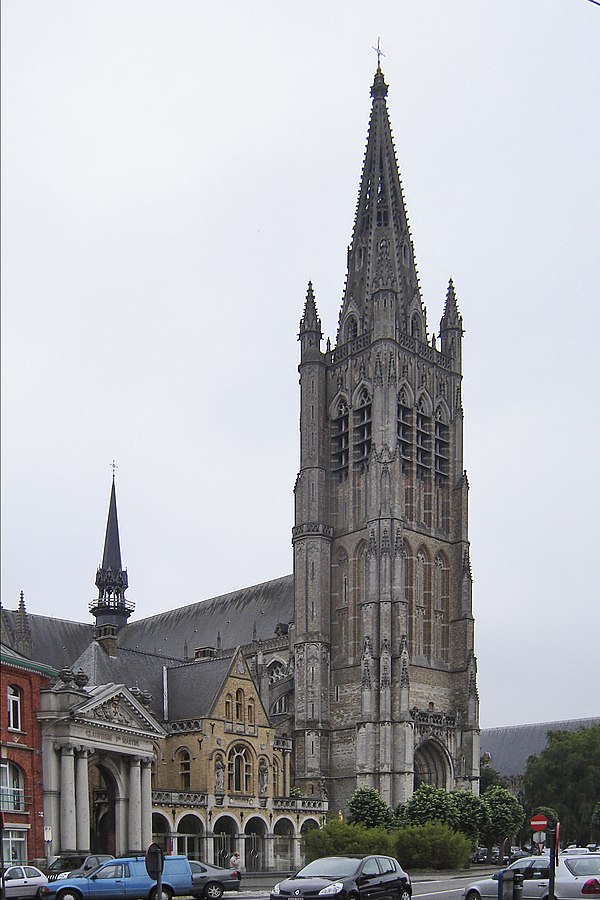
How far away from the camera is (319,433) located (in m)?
90.1

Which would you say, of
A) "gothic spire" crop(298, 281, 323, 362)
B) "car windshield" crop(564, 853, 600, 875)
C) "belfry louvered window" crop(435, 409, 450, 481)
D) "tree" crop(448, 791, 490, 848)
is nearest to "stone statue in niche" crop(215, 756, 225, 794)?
"tree" crop(448, 791, 490, 848)

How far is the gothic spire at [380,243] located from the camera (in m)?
92.1

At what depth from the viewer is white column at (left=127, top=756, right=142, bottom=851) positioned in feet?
163

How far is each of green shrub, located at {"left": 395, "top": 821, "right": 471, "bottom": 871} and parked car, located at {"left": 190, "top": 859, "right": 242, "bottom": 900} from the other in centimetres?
1698

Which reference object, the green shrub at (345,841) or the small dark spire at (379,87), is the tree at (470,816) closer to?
the green shrub at (345,841)

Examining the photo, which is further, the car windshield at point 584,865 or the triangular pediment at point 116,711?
the triangular pediment at point 116,711

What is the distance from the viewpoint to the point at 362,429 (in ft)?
291

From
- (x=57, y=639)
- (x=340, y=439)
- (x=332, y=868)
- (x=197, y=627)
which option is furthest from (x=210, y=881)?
(x=197, y=627)

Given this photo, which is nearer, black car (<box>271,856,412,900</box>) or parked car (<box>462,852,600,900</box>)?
parked car (<box>462,852,600,900</box>)

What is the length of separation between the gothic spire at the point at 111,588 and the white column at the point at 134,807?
63733 mm

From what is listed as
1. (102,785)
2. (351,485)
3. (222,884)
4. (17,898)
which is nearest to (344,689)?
(351,485)

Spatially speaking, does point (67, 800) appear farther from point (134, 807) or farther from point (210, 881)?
point (210, 881)

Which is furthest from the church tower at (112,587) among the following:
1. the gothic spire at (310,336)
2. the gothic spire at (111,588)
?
the gothic spire at (310,336)

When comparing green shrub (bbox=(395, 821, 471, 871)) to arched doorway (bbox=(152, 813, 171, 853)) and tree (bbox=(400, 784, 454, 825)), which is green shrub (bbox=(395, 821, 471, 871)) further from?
arched doorway (bbox=(152, 813, 171, 853))
